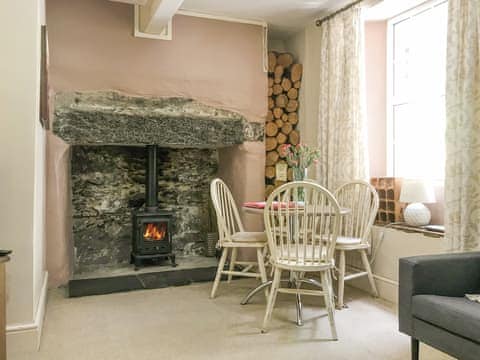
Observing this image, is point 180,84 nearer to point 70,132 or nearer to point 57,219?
point 70,132

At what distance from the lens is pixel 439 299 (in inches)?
79.5

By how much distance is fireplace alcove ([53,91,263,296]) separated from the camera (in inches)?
149

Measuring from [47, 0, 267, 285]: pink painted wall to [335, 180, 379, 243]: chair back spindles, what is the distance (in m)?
1.05

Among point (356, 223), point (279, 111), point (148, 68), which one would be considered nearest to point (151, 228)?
point (148, 68)

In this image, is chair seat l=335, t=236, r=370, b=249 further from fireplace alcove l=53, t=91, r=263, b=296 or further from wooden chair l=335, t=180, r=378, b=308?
fireplace alcove l=53, t=91, r=263, b=296

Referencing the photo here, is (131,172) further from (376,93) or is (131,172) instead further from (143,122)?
(376,93)

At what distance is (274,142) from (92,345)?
2888 millimetres

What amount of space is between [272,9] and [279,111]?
108cm

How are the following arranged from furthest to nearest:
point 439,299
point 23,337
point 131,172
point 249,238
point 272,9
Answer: point 131,172, point 272,9, point 249,238, point 23,337, point 439,299

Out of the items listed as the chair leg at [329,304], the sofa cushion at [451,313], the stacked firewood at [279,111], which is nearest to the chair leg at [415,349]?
the sofa cushion at [451,313]

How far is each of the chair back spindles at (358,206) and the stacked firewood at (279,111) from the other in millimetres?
1023

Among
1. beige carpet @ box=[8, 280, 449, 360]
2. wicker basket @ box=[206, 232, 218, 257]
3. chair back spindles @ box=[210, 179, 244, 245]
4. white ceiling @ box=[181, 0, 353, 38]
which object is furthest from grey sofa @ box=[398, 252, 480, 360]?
wicker basket @ box=[206, 232, 218, 257]

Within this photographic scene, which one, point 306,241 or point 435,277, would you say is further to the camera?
point 306,241

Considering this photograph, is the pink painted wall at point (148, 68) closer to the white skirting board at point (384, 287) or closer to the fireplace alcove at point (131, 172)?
the fireplace alcove at point (131, 172)
